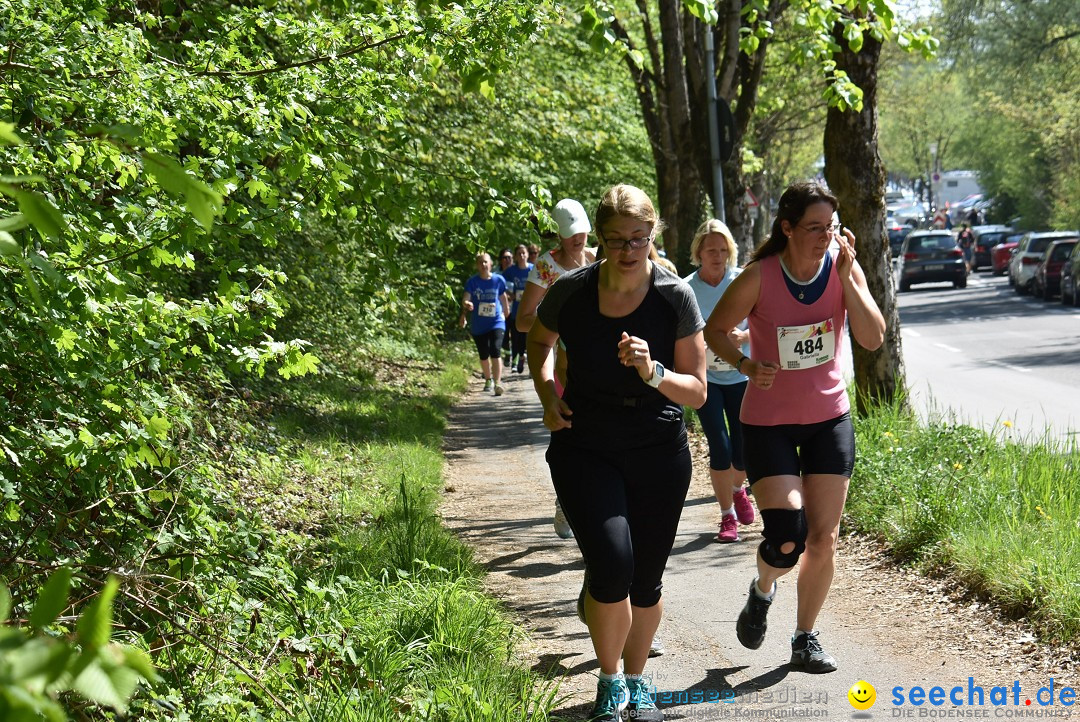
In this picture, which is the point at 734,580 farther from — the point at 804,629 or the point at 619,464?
the point at 619,464

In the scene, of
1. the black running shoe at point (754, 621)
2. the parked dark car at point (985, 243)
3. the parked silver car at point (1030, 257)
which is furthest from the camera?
the parked dark car at point (985, 243)

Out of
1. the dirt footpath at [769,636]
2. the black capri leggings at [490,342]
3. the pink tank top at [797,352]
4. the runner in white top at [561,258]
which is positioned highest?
the runner in white top at [561,258]

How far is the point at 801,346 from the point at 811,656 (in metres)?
1.30

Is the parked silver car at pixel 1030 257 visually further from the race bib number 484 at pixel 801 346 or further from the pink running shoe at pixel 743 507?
the race bib number 484 at pixel 801 346

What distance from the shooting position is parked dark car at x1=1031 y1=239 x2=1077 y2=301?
32.5 m

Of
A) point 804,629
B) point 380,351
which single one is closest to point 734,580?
point 804,629

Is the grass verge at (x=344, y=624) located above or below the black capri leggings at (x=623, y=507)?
below

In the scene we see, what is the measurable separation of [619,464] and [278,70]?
2.92 meters

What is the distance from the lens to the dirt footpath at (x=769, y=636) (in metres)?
4.77

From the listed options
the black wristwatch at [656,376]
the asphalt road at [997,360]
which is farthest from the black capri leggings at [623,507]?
the asphalt road at [997,360]

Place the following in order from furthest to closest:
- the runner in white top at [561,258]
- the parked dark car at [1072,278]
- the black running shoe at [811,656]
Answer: the parked dark car at [1072,278] → the runner in white top at [561,258] → the black running shoe at [811,656]

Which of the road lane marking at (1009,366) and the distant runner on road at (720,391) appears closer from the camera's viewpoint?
the distant runner on road at (720,391)

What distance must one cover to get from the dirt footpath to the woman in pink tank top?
296mm

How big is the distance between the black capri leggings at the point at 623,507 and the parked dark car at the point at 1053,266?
101 feet
